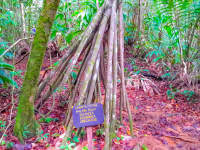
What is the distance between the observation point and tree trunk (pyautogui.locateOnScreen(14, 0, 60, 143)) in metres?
2.08

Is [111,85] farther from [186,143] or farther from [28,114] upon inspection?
[186,143]

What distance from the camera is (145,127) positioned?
9.39 feet

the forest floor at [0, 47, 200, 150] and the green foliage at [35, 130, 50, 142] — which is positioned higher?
the green foliage at [35, 130, 50, 142]

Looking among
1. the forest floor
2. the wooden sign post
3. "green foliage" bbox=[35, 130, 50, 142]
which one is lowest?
the forest floor

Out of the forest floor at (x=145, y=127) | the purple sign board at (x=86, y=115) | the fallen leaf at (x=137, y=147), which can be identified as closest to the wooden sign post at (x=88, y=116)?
the purple sign board at (x=86, y=115)

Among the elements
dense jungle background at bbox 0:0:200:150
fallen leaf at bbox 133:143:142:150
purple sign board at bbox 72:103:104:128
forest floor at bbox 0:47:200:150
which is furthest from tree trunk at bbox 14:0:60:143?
fallen leaf at bbox 133:143:142:150

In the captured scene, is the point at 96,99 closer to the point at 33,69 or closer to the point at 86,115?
the point at 86,115

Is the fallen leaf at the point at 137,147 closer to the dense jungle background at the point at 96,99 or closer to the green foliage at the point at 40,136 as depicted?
the dense jungle background at the point at 96,99

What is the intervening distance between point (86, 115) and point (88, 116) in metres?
0.03

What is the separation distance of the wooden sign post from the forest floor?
0.37 meters

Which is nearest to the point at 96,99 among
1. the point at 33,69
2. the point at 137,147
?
the point at 137,147

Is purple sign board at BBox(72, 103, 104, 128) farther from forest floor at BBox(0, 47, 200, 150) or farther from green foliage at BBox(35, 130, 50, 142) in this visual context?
green foliage at BBox(35, 130, 50, 142)

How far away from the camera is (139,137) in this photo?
2.45 metres

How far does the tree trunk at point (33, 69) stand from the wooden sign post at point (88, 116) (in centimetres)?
75
